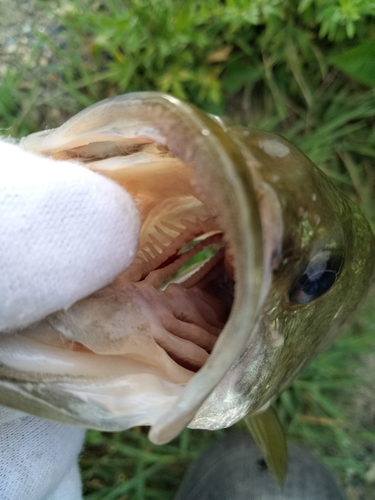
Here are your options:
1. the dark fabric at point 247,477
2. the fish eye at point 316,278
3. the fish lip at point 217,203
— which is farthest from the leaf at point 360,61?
the dark fabric at point 247,477

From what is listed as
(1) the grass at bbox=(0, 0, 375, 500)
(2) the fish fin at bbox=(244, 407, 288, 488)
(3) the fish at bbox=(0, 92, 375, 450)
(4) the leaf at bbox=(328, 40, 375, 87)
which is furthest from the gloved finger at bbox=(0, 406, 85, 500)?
(4) the leaf at bbox=(328, 40, 375, 87)

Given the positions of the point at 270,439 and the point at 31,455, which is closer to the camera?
the point at 31,455

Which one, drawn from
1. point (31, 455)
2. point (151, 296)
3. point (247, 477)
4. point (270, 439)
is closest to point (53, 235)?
A: point (151, 296)

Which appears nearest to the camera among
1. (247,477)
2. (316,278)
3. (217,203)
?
(217,203)

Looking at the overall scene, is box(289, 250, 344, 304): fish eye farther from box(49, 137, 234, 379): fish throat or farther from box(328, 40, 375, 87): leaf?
box(328, 40, 375, 87): leaf

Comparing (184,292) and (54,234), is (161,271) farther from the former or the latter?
(54,234)

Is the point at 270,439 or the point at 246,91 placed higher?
the point at 246,91

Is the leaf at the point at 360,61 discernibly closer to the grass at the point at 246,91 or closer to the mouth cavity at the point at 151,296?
the grass at the point at 246,91
